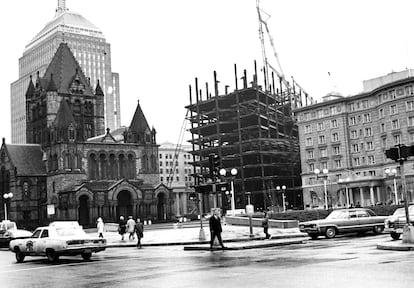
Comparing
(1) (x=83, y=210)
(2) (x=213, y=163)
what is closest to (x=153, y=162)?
(1) (x=83, y=210)

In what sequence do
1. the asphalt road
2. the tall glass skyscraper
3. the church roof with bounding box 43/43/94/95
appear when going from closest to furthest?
1. the asphalt road
2. the church roof with bounding box 43/43/94/95
3. the tall glass skyscraper

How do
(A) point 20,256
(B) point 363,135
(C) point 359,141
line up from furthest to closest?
(C) point 359,141 → (B) point 363,135 → (A) point 20,256

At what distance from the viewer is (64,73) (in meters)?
101

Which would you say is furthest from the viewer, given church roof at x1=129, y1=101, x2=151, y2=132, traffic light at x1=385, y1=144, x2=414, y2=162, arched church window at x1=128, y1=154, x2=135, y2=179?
church roof at x1=129, y1=101, x2=151, y2=132

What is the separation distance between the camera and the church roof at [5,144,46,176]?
9144 centimetres

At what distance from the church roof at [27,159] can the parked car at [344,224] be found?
68686 millimetres

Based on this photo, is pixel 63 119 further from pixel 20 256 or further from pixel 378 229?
pixel 378 229

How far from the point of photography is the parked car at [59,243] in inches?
913

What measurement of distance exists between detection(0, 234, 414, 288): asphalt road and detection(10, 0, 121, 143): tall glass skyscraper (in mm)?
130477

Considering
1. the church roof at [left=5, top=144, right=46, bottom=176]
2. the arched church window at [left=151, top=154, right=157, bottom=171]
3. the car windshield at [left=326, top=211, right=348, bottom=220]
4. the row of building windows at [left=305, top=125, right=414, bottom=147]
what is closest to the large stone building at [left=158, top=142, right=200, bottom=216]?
the row of building windows at [left=305, top=125, right=414, bottom=147]

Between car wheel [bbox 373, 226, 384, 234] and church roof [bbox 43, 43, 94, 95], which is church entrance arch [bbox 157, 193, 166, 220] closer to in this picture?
church roof [bbox 43, 43, 94, 95]

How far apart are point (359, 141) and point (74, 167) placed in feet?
152

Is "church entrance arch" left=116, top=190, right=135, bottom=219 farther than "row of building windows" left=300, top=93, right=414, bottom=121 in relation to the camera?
Yes

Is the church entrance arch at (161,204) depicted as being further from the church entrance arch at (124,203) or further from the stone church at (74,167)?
the church entrance arch at (124,203)
